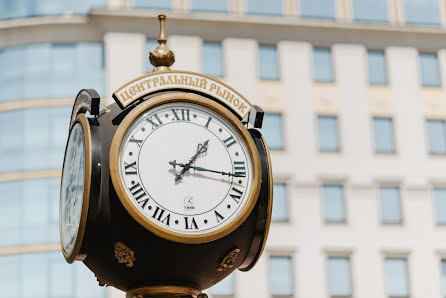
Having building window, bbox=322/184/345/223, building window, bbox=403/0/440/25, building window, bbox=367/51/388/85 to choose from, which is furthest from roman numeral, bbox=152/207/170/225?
building window, bbox=403/0/440/25

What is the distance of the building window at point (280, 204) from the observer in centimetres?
3000

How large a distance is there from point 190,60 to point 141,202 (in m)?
27.2

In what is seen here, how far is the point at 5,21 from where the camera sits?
30.8m

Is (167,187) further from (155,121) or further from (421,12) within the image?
(421,12)

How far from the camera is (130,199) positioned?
3.86 m

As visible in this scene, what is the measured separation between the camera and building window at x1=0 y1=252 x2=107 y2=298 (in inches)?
1097

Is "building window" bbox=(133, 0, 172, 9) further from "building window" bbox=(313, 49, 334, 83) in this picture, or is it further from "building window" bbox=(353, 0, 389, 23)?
"building window" bbox=(353, 0, 389, 23)

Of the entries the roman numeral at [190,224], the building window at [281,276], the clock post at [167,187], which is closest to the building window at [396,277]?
the building window at [281,276]

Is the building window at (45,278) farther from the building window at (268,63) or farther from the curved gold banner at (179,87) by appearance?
the curved gold banner at (179,87)

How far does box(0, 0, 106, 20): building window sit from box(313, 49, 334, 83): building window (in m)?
7.54

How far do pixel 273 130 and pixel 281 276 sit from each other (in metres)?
4.97

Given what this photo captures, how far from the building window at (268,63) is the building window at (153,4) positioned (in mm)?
3506

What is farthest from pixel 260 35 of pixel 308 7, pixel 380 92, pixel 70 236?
pixel 70 236

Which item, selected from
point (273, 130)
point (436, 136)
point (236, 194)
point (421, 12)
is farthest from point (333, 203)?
point (236, 194)
